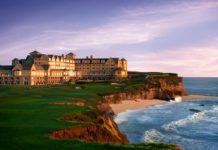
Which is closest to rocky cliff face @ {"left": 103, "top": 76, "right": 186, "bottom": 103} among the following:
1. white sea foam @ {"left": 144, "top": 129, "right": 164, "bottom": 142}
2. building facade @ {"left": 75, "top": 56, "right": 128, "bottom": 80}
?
building facade @ {"left": 75, "top": 56, "right": 128, "bottom": 80}

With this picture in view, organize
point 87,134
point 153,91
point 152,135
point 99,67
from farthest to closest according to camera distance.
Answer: point 99,67, point 153,91, point 152,135, point 87,134

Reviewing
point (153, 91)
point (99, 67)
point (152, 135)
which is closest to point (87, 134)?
point (152, 135)

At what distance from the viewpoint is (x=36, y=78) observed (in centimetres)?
14225

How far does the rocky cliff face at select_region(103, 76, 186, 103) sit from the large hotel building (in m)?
29.1

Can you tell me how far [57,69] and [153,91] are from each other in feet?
160

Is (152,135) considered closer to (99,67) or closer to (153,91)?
(153,91)

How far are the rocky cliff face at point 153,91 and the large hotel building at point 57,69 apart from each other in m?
29.1

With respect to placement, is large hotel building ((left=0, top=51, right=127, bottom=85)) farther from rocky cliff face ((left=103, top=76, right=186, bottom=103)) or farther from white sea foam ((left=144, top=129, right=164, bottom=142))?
white sea foam ((left=144, top=129, right=164, bottom=142))

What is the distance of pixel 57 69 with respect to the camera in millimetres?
160250

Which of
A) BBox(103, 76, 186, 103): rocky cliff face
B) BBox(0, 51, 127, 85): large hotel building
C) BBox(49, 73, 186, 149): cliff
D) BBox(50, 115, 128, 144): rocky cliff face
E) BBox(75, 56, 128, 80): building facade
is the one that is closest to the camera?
BBox(50, 115, 128, 144): rocky cliff face

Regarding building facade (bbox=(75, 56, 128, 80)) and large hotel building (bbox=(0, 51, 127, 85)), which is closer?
large hotel building (bbox=(0, 51, 127, 85))

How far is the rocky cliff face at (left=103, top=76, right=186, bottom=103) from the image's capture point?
10552 centimetres

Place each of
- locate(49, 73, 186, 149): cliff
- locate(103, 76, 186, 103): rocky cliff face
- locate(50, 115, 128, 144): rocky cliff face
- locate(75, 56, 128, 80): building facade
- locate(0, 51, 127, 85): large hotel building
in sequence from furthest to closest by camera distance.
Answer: locate(75, 56, 128, 80): building facade < locate(0, 51, 127, 85): large hotel building < locate(103, 76, 186, 103): rocky cliff face < locate(49, 73, 186, 149): cliff < locate(50, 115, 128, 144): rocky cliff face

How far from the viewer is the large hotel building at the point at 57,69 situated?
138875mm
